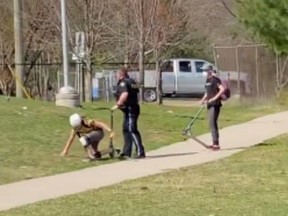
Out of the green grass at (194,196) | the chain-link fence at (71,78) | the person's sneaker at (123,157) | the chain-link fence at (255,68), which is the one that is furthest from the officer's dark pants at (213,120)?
the chain-link fence at (71,78)

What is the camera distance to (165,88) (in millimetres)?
42594

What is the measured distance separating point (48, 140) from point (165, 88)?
24.4 m

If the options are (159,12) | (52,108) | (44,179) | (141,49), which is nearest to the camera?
(44,179)

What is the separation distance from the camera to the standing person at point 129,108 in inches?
638

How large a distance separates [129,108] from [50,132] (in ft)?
12.2

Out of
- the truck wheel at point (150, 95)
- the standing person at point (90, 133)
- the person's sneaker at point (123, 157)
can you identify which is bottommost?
the person's sneaker at point (123, 157)

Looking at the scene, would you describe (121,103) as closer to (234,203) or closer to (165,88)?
(234,203)

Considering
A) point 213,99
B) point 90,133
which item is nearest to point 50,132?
point 90,133

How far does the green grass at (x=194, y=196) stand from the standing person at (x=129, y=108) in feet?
5.47

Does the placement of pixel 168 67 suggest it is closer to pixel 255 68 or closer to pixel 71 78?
pixel 71 78

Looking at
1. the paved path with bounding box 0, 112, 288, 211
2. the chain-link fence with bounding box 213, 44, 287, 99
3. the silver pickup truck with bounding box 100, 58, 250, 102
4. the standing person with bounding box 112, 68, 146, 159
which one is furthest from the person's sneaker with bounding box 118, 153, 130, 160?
the silver pickup truck with bounding box 100, 58, 250, 102

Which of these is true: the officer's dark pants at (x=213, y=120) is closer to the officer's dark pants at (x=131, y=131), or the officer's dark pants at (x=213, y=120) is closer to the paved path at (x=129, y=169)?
the paved path at (x=129, y=169)

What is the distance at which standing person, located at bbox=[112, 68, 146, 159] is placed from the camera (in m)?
16.2

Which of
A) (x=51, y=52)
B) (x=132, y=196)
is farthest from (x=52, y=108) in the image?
(x=51, y=52)
